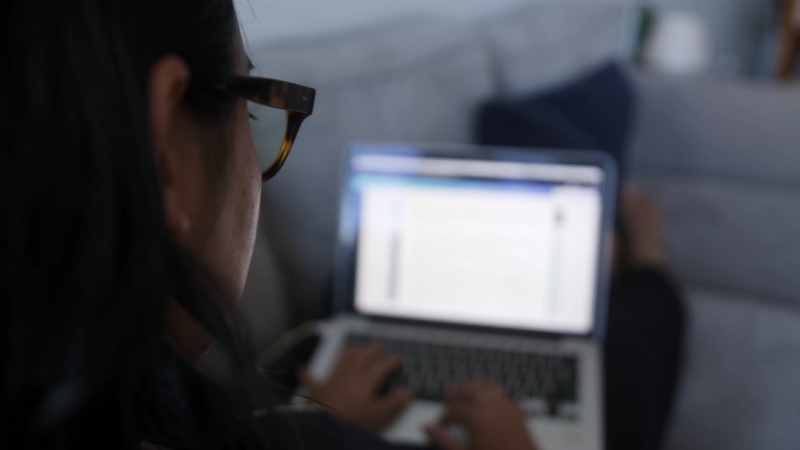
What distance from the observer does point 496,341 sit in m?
0.95

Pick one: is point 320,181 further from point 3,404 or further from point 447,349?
point 3,404

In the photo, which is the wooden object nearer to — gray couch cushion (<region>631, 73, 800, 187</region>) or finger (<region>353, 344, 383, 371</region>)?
gray couch cushion (<region>631, 73, 800, 187</region>)

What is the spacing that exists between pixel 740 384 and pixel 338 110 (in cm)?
75

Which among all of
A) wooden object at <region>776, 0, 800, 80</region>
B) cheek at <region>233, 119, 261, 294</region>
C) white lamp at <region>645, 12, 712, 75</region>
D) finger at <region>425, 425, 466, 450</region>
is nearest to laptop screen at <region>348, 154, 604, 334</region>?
finger at <region>425, 425, 466, 450</region>

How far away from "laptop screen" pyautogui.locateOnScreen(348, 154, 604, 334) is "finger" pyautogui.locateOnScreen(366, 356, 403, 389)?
0.11m

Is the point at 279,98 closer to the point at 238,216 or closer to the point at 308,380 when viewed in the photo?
the point at 238,216

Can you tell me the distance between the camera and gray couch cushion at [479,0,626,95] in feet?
4.85

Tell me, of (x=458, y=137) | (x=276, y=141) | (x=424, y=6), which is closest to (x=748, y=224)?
(x=458, y=137)

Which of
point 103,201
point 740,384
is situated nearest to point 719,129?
point 740,384

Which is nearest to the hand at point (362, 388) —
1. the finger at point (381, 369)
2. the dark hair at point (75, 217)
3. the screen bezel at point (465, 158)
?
the finger at point (381, 369)

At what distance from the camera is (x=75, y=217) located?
0.82 ft

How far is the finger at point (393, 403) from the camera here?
78cm

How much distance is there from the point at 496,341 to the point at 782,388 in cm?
A: 48

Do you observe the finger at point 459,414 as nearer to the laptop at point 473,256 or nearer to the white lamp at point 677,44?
the laptop at point 473,256
